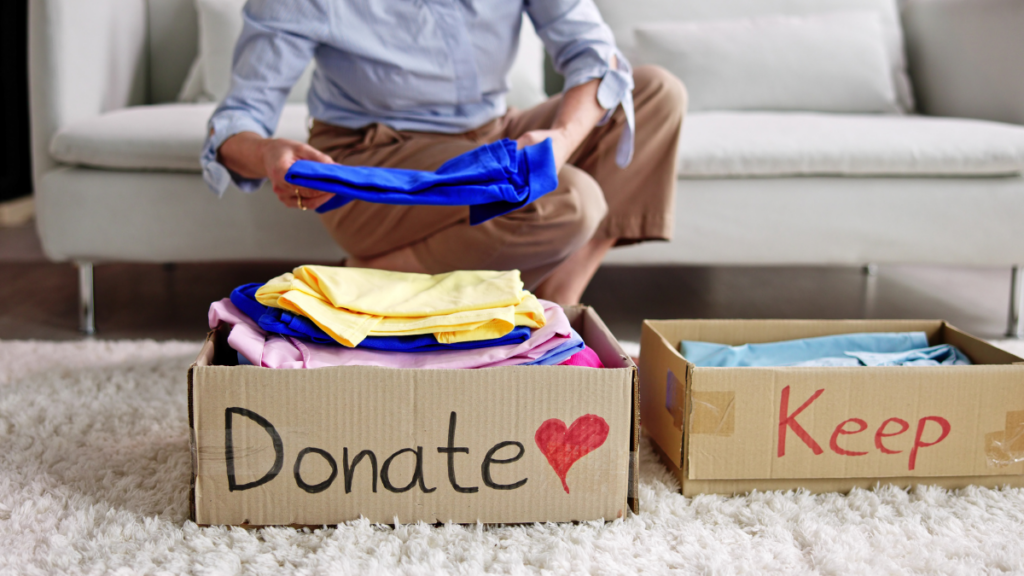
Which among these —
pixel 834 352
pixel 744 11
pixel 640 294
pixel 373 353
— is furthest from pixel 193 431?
pixel 744 11

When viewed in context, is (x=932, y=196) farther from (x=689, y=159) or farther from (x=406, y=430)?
(x=406, y=430)

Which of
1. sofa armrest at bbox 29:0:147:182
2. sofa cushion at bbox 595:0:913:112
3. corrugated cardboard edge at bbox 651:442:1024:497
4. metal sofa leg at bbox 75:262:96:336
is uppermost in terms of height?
sofa cushion at bbox 595:0:913:112

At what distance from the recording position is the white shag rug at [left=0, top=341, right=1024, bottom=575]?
620 millimetres

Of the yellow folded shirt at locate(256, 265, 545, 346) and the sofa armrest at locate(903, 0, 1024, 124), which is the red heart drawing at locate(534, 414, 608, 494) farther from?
the sofa armrest at locate(903, 0, 1024, 124)

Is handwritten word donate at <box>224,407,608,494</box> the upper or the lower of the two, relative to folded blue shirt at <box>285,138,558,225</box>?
lower

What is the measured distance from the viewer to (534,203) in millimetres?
1024

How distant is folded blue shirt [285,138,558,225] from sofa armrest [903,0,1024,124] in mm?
1207

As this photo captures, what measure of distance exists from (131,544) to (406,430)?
244mm

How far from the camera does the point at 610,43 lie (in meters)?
1.12

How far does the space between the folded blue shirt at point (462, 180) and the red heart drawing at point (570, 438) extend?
0.28m

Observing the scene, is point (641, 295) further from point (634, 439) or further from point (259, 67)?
point (634, 439)

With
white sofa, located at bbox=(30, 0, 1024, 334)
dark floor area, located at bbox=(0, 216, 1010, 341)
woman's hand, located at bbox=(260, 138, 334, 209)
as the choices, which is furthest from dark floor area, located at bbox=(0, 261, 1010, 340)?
woman's hand, located at bbox=(260, 138, 334, 209)

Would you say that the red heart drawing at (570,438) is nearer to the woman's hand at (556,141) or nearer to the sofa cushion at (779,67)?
the woman's hand at (556,141)

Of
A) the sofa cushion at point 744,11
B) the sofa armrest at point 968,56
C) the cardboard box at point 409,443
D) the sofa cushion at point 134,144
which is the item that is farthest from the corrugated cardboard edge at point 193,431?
the sofa armrest at point 968,56
